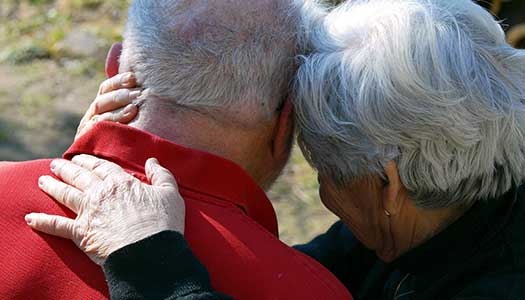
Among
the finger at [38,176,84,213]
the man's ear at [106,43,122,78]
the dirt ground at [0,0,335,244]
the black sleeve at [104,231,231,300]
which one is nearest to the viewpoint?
the black sleeve at [104,231,231,300]

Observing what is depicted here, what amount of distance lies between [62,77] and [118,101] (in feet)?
12.1

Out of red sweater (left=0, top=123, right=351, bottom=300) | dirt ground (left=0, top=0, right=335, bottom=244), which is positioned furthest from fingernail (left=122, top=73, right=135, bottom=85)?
dirt ground (left=0, top=0, right=335, bottom=244)

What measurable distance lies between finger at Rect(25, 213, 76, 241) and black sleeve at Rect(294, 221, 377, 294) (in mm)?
953

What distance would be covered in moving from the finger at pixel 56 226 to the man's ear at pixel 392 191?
27.4 inches

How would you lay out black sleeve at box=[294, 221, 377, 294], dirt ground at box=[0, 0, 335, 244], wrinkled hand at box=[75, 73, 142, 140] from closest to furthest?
1. wrinkled hand at box=[75, 73, 142, 140]
2. black sleeve at box=[294, 221, 377, 294]
3. dirt ground at box=[0, 0, 335, 244]

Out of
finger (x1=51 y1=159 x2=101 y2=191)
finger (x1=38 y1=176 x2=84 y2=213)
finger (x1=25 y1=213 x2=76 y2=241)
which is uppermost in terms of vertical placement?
finger (x1=51 y1=159 x2=101 y2=191)

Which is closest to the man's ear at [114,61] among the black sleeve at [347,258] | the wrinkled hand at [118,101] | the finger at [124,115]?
the wrinkled hand at [118,101]

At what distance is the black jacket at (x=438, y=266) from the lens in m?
1.63

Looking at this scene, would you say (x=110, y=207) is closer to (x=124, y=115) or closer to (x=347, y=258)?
(x=124, y=115)

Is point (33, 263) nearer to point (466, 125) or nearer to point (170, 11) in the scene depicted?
point (170, 11)

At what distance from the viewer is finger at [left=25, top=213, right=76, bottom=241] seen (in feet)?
5.51

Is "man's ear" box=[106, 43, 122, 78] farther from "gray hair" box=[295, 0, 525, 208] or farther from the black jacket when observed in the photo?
the black jacket

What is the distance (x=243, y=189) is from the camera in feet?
6.01

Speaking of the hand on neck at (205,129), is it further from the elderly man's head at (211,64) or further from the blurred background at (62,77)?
the blurred background at (62,77)
